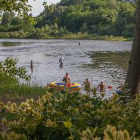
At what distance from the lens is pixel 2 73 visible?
28.4 feet

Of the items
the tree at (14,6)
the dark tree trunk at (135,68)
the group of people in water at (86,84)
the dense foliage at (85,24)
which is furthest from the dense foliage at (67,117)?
the dense foliage at (85,24)

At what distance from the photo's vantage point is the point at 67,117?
7.06 ft

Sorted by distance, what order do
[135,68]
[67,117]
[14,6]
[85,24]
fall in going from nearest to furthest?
[67,117]
[135,68]
[14,6]
[85,24]

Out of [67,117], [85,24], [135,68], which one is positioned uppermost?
[85,24]

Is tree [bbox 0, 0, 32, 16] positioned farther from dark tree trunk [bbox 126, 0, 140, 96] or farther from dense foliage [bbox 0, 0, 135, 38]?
dense foliage [bbox 0, 0, 135, 38]

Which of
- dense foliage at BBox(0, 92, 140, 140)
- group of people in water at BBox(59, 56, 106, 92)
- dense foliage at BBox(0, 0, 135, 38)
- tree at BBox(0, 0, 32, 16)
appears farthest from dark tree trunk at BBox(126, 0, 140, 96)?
dense foliage at BBox(0, 0, 135, 38)

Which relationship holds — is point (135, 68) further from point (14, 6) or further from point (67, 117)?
point (14, 6)

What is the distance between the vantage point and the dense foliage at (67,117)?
200 cm

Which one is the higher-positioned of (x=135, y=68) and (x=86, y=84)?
A: (x=135, y=68)

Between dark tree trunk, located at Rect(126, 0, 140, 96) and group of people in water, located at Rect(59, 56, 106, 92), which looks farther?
dark tree trunk, located at Rect(126, 0, 140, 96)

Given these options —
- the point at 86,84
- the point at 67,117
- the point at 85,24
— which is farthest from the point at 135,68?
the point at 85,24

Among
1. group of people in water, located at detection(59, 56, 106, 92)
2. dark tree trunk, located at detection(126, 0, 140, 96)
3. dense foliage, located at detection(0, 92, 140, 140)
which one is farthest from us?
dark tree trunk, located at detection(126, 0, 140, 96)

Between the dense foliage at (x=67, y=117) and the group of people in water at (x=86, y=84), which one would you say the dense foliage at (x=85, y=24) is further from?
the dense foliage at (x=67, y=117)

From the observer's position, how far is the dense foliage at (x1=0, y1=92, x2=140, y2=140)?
2.00 metres
